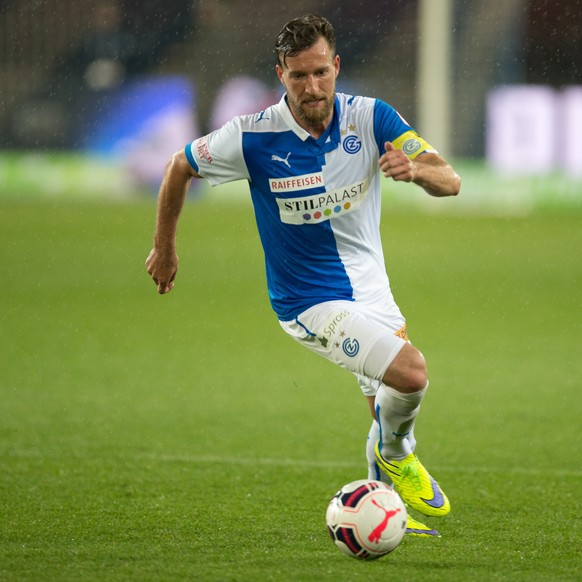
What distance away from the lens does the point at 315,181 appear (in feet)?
16.7

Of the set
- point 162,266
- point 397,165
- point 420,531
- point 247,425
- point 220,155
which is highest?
point 397,165

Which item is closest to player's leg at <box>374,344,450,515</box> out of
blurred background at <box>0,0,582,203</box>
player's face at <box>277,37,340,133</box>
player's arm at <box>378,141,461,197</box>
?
player's arm at <box>378,141,461,197</box>

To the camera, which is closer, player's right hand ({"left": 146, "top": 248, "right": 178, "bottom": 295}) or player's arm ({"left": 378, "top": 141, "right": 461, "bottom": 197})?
player's arm ({"left": 378, "top": 141, "right": 461, "bottom": 197})

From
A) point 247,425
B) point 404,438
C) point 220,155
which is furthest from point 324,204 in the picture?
point 247,425

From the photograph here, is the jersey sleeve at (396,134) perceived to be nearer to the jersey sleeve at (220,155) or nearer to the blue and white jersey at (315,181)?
the blue and white jersey at (315,181)

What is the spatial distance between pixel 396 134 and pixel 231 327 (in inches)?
277

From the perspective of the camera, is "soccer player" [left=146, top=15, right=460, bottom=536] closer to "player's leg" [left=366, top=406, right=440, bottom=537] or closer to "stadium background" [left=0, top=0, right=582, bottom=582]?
"player's leg" [left=366, top=406, right=440, bottom=537]

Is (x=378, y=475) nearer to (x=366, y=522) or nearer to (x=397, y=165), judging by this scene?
(x=366, y=522)

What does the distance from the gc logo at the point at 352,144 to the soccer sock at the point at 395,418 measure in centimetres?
104

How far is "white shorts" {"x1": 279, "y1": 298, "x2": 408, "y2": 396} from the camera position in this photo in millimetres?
4809

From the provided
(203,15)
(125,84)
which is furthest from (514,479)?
(203,15)

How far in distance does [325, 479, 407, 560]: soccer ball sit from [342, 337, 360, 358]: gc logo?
0.60 meters

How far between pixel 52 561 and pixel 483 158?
20.1m

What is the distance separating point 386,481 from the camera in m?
5.40
